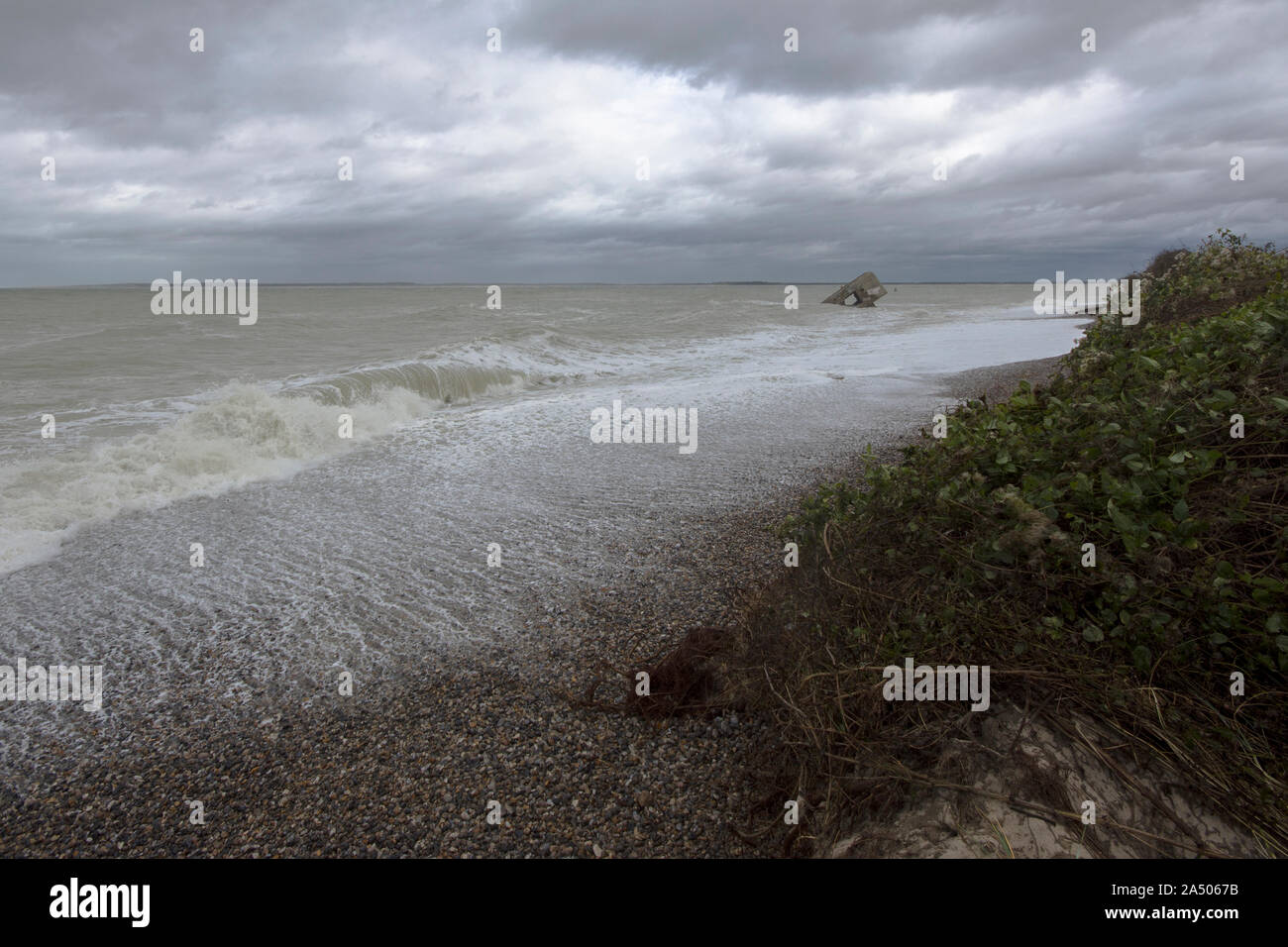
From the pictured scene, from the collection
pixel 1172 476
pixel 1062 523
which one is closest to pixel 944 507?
pixel 1062 523

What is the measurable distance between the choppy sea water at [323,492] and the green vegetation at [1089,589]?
245 centimetres

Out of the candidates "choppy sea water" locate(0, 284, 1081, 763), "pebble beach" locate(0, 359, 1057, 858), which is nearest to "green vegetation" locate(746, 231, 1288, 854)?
"pebble beach" locate(0, 359, 1057, 858)

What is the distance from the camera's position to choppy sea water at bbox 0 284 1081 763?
15.4 ft

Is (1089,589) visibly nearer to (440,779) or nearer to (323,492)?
(440,779)

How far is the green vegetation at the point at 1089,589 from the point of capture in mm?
2436

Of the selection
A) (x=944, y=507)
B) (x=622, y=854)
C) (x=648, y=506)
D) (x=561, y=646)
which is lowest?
(x=622, y=854)

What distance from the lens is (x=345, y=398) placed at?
14.0m

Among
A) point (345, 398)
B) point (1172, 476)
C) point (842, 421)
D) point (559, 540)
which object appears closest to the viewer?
point (1172, 476)

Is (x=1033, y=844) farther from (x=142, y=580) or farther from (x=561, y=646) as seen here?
(x=142, y=580)

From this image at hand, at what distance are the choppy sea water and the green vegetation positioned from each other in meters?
2.45

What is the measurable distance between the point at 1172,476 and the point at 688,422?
8.71m

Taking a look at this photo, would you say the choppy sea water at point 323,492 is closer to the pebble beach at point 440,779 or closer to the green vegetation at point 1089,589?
the pebble beach at point 440,779

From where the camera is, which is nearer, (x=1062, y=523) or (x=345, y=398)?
(x=1062, y=523)

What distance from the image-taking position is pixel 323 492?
814 centimetres
